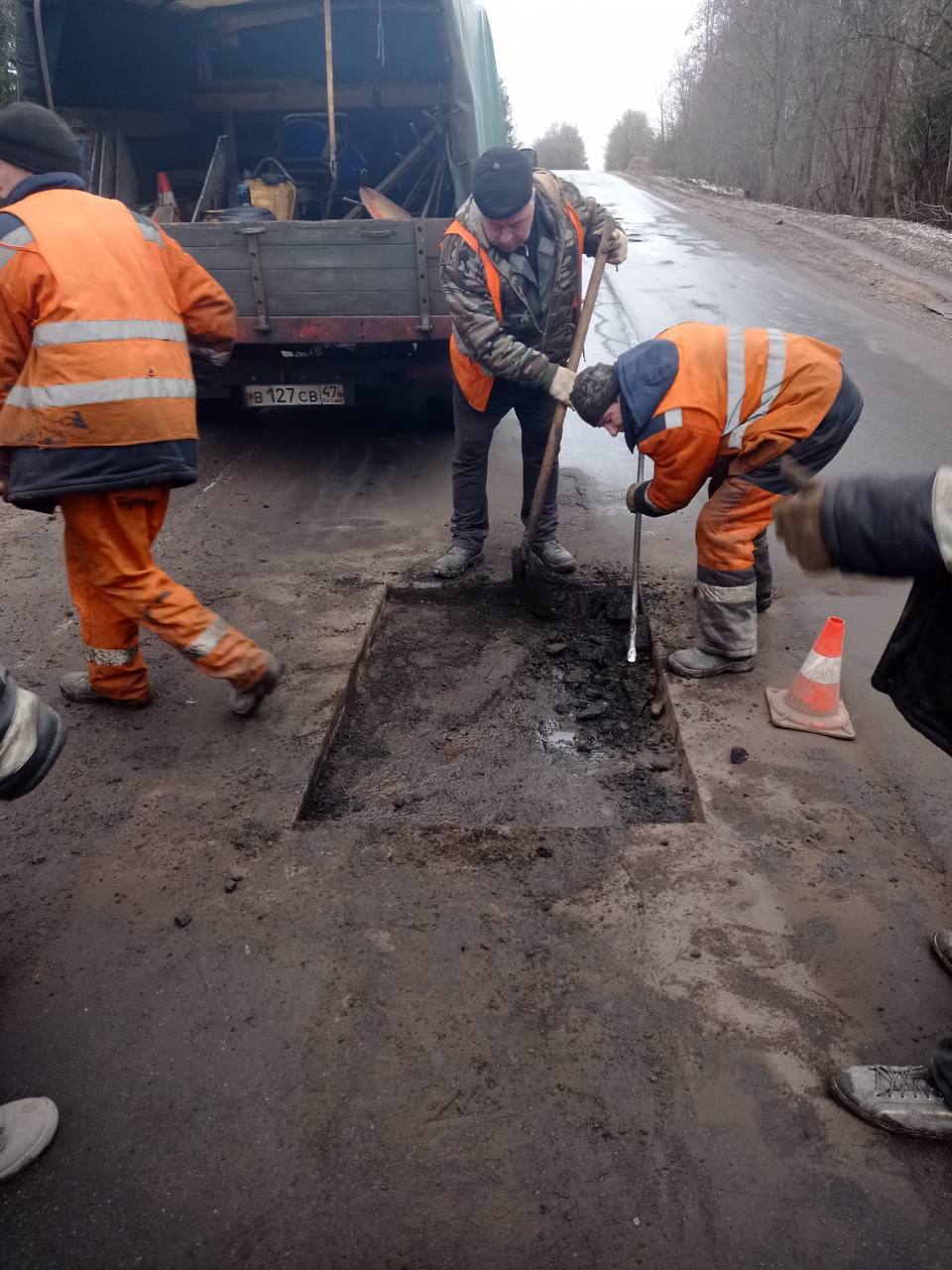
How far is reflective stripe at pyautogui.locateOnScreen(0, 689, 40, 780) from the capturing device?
67.8 inches

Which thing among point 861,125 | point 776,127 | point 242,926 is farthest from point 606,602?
point 776,127

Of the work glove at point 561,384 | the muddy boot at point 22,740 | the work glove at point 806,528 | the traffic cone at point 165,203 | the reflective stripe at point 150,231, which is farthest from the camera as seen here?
the traffic cone at point 165,203

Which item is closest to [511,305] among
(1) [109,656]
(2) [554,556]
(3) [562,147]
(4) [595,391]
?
(4) [595,391]

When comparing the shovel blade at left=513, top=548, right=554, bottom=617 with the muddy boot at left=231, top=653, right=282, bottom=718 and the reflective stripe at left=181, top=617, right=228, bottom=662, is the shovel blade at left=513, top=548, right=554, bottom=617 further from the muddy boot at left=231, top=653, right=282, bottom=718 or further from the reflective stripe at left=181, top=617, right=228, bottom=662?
the reflective stripe at left=181, top=617, right=228, bottom=662

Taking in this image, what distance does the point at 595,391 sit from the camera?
3.09 meters

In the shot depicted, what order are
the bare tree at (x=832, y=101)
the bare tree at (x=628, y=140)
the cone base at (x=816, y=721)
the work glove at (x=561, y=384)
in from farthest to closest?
the bare tree at (x=628, y=140) < the bare tree at (x=832, y=101) < the work glove at (x=561, y=384) < the cone base at (x=816, y=721)

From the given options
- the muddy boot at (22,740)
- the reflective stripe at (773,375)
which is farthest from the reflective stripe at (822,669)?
the muddy boot at (22,740)

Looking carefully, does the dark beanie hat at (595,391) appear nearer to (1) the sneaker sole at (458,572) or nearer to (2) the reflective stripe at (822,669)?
(2) the reflective stripe at (822,669)

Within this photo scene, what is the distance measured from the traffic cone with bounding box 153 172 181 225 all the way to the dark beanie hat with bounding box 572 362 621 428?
441 cm

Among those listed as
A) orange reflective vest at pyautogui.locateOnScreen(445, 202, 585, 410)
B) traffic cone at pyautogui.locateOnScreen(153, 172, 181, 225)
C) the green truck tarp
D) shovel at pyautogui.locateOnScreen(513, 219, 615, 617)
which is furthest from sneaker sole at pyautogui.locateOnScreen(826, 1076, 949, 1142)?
traffic cone at pyautogui.locateOnScreen(153, 172, 181, 225)

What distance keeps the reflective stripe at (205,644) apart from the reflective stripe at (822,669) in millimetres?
2167

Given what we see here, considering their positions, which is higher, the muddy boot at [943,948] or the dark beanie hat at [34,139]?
the dark beanie hat at [34,139]

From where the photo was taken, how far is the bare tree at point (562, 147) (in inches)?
2155

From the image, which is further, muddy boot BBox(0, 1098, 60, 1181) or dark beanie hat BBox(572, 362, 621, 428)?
dark beanie hat BBox(572, 362, 621, 428)
